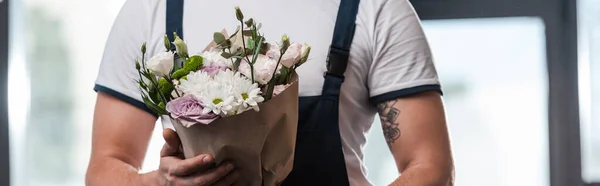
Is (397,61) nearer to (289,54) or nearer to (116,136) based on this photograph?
(289,54)

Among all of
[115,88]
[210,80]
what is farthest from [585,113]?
[210,80]

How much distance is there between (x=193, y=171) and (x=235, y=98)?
0.47 feet

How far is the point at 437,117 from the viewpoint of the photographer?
A: 1357 mm

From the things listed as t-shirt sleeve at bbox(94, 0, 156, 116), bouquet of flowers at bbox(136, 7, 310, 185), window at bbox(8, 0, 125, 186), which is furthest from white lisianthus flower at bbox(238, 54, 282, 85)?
window at bbox(8, 0, 125, 186)

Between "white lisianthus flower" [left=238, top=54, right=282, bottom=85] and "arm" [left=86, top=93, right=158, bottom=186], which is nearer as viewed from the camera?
"white lisianthus flower" [left=238, top=54, right=282, bottom=85]

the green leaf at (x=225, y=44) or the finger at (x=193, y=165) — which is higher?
the green leaf at (x=225, y=44)

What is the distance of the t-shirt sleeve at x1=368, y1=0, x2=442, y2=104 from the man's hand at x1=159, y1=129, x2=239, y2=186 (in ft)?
1.21

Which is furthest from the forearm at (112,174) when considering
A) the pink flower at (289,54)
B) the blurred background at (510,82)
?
the blurred background at (510,82)

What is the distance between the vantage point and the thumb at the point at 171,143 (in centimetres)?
112

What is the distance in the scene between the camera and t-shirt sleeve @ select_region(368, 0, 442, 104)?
1.34 m

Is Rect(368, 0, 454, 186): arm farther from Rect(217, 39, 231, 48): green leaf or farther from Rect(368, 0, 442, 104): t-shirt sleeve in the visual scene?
Rect(217, 39, 231, 48): green leaf

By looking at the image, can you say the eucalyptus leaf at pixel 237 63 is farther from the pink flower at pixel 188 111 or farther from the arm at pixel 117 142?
the arm at pixel 117 142

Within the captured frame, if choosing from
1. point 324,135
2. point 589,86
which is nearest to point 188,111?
point 324,135

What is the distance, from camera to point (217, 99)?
0.98m
